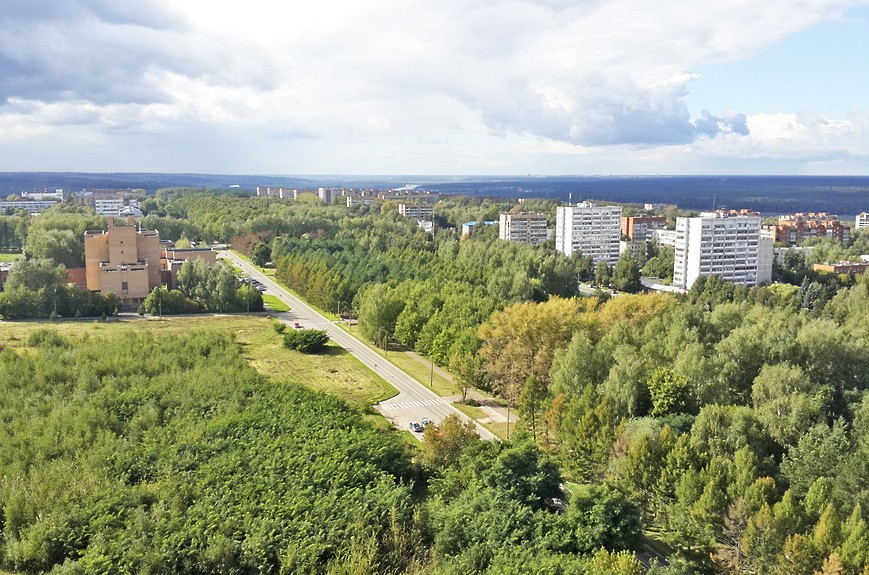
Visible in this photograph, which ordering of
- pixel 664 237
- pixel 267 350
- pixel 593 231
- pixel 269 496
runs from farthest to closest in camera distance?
pixel 664 237 < pixel 593 231 < pixel 267 350 < pixel 269 496

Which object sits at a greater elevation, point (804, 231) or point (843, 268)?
point (804, 231)

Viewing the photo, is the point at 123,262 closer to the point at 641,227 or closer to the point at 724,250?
the point at 724,250

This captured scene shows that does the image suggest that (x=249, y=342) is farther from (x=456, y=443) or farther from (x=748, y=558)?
(x=748, y=558)

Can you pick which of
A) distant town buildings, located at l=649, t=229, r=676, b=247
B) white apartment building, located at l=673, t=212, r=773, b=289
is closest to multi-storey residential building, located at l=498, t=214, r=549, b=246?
distant town buildings, located at l=649, t=229, r=676, b=247

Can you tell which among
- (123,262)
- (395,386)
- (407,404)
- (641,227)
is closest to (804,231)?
(641,227)

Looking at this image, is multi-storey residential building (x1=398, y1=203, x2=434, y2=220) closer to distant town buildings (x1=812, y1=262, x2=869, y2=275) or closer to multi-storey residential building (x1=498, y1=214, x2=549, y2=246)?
multi-storey residential building (x1=498, y1=214, x2=549, y2=246)

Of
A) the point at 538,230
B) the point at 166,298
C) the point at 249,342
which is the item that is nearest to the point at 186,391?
the point at 249,342
